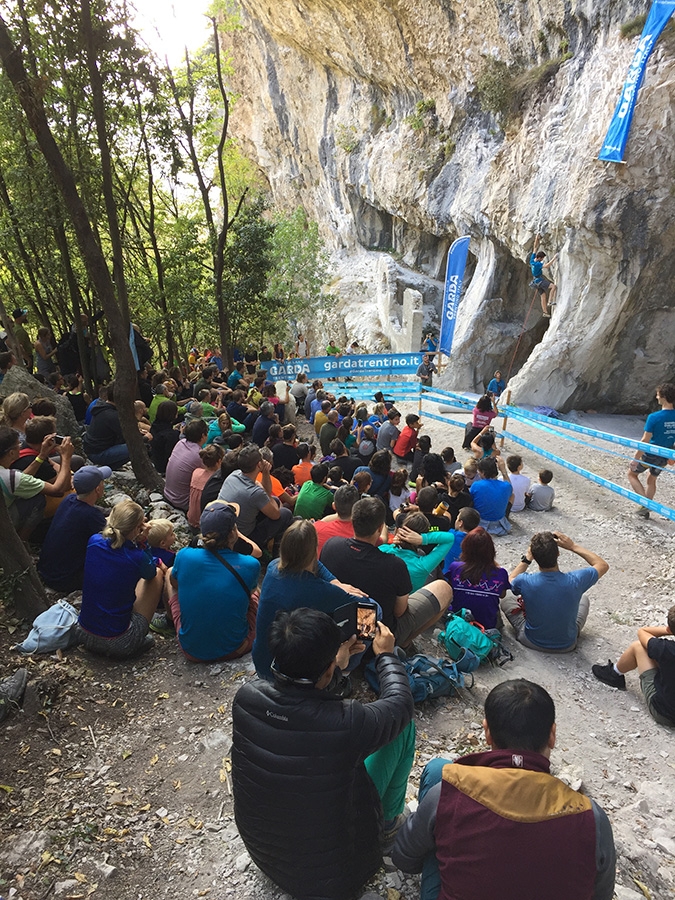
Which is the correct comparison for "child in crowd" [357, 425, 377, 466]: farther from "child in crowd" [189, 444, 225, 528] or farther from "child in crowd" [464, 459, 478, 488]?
"child in crowd" [189, 444, 225, 528]

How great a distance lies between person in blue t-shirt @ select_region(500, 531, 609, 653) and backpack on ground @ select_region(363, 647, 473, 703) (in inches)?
42.6

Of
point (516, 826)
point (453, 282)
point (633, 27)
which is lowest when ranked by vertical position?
point (516, 826)

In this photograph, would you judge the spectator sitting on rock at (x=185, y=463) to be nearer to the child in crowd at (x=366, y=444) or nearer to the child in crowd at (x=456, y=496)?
the child in crowd at (x=366, y=444)

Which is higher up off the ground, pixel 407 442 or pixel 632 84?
pixel 632 84

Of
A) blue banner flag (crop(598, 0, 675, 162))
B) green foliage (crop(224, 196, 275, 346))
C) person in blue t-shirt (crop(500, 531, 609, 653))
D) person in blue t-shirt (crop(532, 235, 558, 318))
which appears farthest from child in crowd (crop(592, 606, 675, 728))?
green foliage (crop(224, 196, 275, 346))

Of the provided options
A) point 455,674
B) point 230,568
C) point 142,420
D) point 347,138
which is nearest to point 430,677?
point 455,674

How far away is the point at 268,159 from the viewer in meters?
42.2

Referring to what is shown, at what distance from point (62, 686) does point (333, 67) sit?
35.0 m

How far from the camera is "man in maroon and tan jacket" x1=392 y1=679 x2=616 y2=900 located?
172cm

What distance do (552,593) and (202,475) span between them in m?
3.82

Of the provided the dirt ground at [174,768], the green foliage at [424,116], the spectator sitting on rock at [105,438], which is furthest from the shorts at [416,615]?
the green foliage at [424,116]

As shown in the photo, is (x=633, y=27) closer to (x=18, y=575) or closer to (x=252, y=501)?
(x=252, y=501)

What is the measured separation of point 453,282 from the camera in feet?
58.3

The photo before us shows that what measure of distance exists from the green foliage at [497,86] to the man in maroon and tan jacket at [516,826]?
21.5 metres
